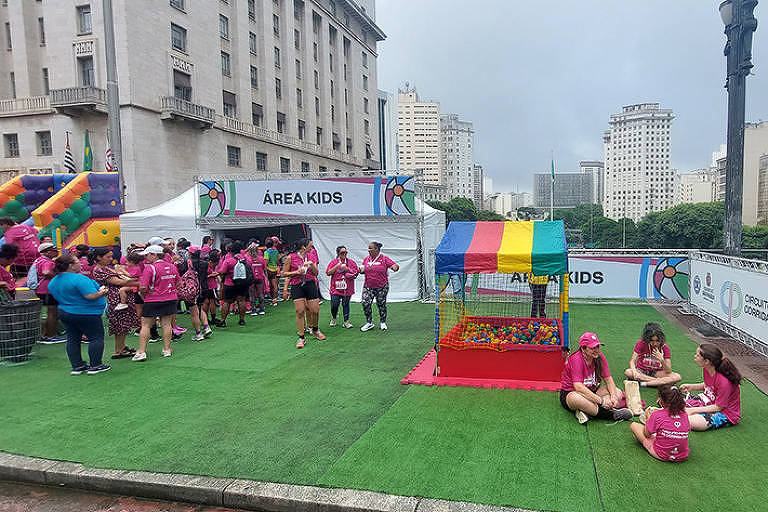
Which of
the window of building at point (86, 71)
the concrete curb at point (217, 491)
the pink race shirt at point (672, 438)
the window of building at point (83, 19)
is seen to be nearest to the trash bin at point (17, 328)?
the concrete curb at point (217, 491)

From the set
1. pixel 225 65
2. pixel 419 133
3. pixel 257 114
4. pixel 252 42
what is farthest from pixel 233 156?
pixel 419 133

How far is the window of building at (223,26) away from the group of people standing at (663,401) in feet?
118

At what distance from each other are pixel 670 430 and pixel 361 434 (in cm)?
273

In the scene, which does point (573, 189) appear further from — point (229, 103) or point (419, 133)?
point (229, 103)

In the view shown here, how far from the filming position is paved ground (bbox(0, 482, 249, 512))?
3.92 metres

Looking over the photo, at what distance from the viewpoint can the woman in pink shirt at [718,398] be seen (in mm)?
4840

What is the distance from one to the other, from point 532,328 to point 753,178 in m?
92.4

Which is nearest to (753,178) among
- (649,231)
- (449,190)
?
(649,231)

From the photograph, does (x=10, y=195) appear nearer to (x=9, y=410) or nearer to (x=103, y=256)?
(x=103, y=256)

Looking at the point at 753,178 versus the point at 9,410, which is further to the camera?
the point at 753,178

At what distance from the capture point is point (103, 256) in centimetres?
823

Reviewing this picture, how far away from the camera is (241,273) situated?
33.6 feet

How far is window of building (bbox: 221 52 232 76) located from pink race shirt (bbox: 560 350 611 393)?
3493cm

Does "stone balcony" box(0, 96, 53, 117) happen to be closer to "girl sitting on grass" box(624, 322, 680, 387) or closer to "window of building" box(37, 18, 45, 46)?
"window of building" box(37, 18, 45, 46)
